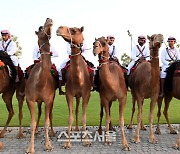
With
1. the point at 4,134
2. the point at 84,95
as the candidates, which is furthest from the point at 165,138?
the point at 4,134

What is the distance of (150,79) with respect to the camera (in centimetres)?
A: 855

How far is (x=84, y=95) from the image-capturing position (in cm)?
827

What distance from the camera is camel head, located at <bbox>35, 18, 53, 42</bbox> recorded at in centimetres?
739

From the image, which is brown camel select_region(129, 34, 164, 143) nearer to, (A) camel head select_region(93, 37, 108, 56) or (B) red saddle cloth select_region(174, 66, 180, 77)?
(B) red saddle cloth select_region(174, 66, 180, 77)

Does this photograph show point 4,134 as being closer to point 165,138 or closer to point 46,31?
point 46,31

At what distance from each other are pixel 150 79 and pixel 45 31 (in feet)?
10.5

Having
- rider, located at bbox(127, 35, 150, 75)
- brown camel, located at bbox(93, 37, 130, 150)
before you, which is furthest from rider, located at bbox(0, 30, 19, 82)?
rider, located at bbox(127, 35, 150, 75)

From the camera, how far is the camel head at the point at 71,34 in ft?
24.3

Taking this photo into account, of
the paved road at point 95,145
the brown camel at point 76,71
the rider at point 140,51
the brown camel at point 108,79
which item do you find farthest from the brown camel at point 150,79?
the brown camel at point 76,71

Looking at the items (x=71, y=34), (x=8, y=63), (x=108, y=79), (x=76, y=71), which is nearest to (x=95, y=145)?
(x=108, y=79)

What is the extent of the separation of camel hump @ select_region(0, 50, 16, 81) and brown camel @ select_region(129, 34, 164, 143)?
12.1ft

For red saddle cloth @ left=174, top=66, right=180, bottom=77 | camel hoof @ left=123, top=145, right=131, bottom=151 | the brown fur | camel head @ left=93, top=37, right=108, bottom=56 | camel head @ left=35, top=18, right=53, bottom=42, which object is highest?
camel head @ left=35, top=18, right=53, bottom=42

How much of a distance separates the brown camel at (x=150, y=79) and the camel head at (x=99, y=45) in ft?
4.22

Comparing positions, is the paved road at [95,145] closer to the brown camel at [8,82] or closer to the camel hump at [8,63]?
the brown camel at [8,82]
